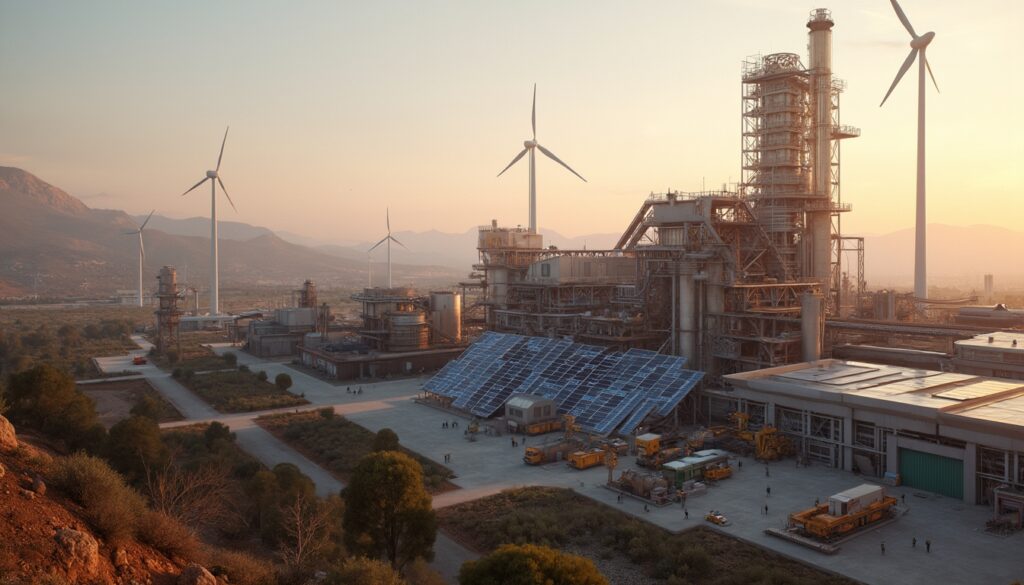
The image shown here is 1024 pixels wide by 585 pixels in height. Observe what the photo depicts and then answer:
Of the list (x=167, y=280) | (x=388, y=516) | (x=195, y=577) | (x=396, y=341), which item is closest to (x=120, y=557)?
(x=195, y=577)

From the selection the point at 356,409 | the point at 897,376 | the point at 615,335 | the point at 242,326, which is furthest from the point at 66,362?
the point at 897,376

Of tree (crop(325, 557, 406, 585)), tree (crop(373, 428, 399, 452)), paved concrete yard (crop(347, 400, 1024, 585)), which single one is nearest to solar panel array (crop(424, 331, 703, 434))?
paved concrete yard (crop(347, 400, 1024, 585))

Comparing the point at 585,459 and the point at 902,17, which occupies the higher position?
the point at 902,17

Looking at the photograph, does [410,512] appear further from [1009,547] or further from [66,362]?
[66,362]

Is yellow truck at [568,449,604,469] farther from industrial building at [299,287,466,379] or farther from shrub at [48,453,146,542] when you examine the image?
industrial building at [299,287,466,379]

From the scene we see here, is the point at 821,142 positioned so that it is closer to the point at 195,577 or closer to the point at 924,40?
the point at 924,40

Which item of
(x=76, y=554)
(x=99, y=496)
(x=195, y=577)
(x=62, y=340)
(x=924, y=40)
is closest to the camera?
(x=76, y=554)
